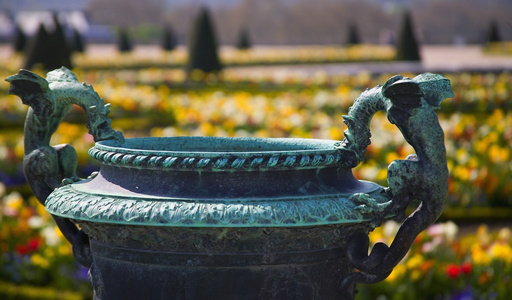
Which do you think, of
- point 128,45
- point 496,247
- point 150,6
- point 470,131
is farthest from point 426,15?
point 496,247

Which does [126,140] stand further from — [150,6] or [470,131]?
[150,6]

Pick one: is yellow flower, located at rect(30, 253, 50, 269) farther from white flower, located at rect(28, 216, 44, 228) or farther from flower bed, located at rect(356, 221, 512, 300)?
flower bed, located at rect(356, 221, 512, 300)

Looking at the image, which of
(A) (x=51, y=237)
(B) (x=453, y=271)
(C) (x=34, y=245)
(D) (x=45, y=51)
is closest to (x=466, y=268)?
(B) (x=453, y=271)

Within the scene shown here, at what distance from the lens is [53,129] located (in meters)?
1.97

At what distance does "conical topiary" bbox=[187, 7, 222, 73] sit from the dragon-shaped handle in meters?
15.8

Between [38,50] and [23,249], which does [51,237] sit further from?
[38,50]

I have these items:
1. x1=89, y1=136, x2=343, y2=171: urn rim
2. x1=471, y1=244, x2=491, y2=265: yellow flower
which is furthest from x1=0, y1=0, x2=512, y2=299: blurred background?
x1=89, y1=136, x2=343, y2=171: urn rim

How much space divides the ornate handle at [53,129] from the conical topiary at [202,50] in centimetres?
1543

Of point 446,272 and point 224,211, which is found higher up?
point 224,211

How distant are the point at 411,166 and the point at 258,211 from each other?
1.15 ft

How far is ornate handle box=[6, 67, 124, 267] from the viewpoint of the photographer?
192cm

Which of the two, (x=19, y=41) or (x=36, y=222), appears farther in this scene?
(x=19, y=41)

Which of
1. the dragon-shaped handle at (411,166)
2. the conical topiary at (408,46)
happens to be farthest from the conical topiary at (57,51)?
the dragon-shaped handle at (411,166)

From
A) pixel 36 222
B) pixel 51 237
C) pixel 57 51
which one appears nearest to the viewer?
pixel 51 237
